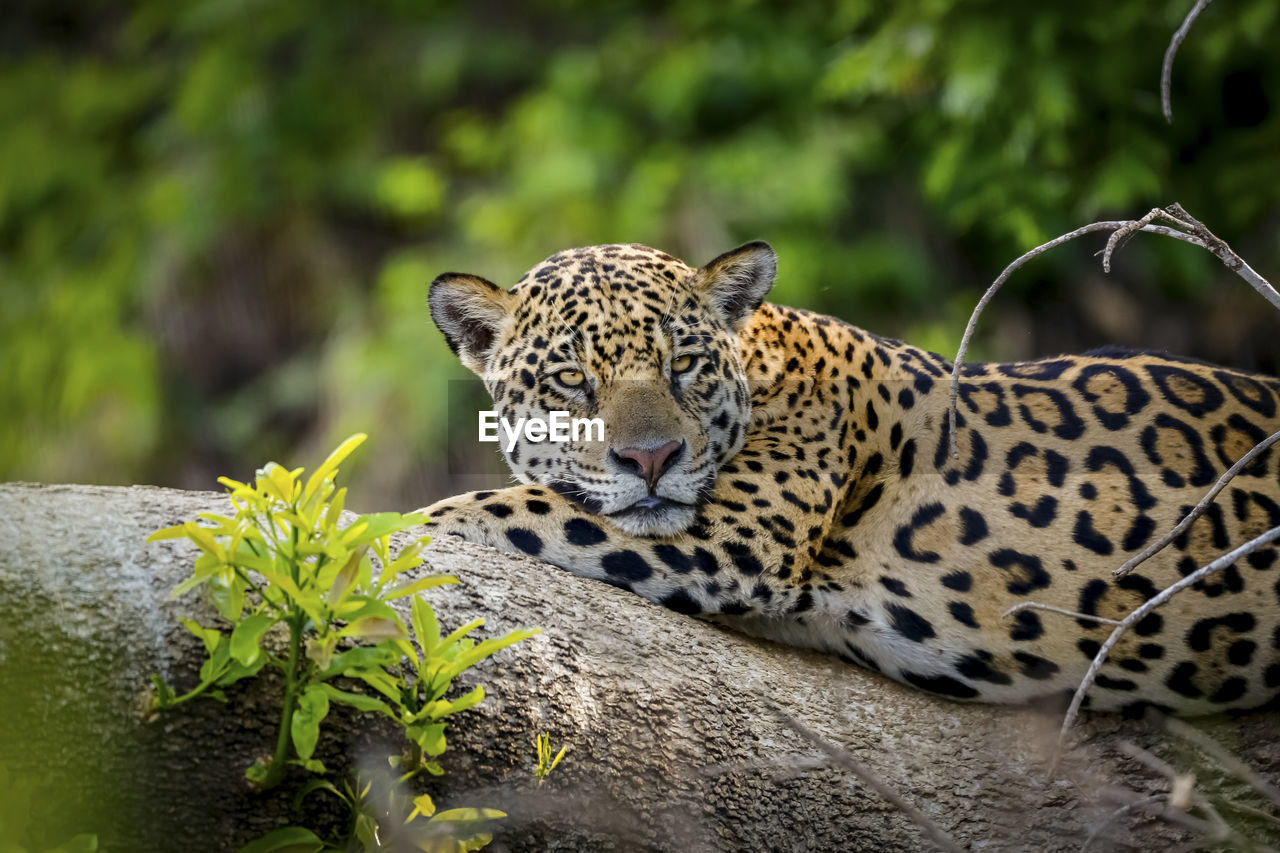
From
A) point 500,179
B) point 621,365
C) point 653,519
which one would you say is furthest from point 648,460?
point 500,179

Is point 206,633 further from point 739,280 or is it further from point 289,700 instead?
point 739,280

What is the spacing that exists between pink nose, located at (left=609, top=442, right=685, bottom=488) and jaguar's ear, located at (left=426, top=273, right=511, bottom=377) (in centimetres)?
103

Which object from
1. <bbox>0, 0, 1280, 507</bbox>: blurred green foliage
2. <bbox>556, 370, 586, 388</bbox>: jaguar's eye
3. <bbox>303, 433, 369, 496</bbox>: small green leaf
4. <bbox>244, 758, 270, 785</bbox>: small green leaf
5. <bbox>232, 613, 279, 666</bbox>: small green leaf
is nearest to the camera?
<bbox>232, 613, 279, 666</bbox>: small green leaf

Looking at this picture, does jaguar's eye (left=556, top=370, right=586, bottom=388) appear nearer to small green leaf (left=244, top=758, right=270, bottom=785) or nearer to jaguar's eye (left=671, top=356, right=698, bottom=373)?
jaguar's eye (left=671, top=356, right=698, bottom=373)

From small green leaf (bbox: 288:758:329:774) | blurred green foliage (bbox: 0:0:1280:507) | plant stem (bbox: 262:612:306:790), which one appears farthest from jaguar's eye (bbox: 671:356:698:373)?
blurred green foliage (bbox: 0:0:1280:507)

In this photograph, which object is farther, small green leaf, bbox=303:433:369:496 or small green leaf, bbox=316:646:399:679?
small green leaf, bbox=303:433:369:496

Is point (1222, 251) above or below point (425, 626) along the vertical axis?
above

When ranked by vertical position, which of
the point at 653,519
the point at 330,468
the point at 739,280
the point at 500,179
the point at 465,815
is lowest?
the point at 465,815

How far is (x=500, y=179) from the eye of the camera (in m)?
13.6

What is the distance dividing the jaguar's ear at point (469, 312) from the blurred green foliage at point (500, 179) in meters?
5.60

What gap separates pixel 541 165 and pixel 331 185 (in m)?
3.74

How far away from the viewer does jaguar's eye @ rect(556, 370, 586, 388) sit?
532 centimetres

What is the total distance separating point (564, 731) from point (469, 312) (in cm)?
221

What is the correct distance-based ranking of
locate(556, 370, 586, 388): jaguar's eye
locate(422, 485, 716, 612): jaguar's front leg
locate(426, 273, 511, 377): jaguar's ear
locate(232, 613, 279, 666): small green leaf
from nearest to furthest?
locate(232, 613, 279, 666): small green leaf
locate(422, 485, 716, 612): jaguar's front leg
locate(556, 370, 586, 388): jaguar's eye
locate(426, 273, 511, 377): jaguar's ear
